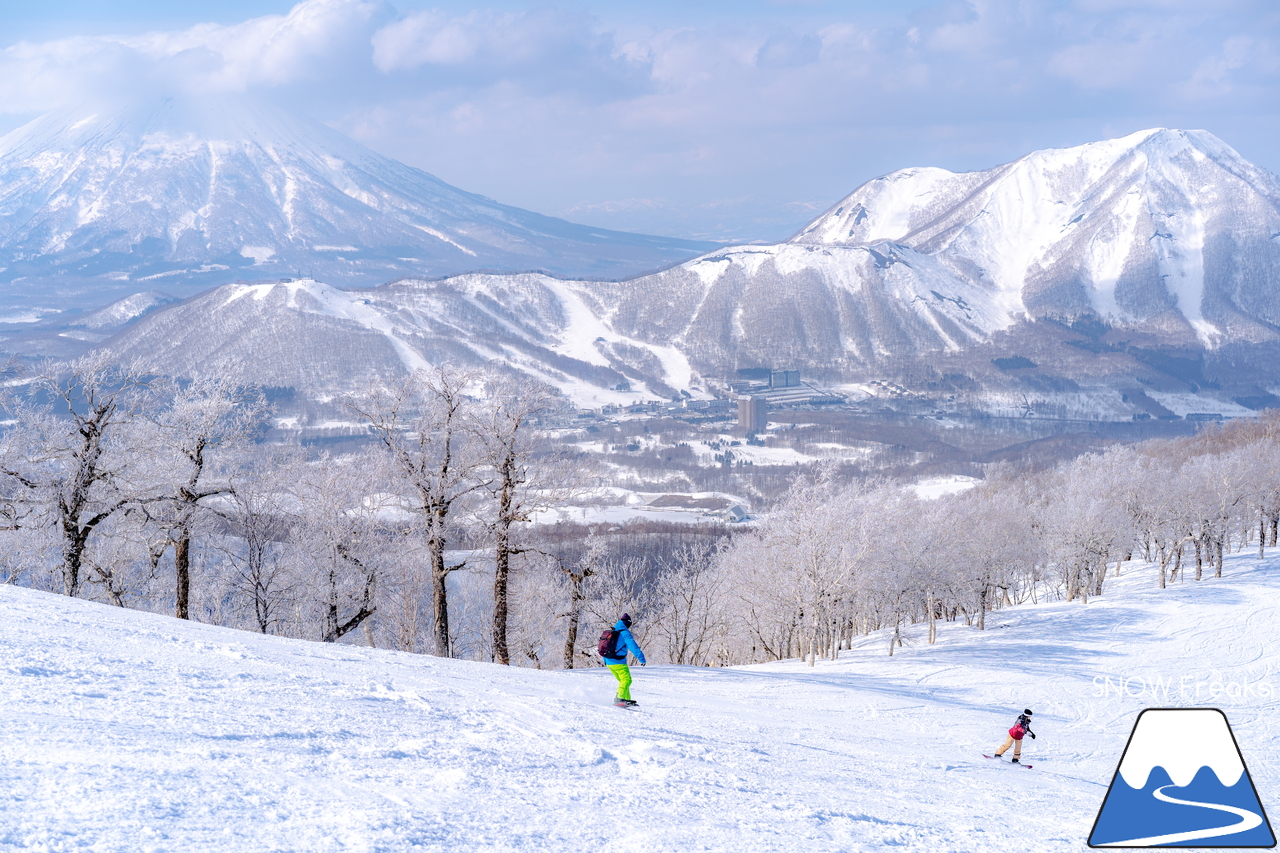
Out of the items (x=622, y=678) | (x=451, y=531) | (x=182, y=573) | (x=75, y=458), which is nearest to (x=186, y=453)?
(x=75, y=458)

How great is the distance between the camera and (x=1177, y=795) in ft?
31.7

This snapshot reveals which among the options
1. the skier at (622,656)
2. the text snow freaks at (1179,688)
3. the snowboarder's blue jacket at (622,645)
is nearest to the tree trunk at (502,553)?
the skier at (622,656)

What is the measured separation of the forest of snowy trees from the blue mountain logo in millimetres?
16040

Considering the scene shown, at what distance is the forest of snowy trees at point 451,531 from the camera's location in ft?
76.6

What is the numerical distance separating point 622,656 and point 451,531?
37.3ft

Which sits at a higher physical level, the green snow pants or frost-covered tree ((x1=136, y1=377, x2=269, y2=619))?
frost-covered tree ((x1=136, y1=377, x2=269, y2=619))

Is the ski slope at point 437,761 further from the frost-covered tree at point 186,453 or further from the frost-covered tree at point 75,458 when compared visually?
the frost-covered tree at point 75,458

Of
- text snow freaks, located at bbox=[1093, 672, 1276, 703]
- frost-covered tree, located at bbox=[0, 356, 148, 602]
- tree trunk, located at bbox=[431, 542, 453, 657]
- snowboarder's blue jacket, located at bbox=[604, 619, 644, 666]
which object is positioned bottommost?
text snow freaks, located at bbox=[1093, 672, 1276, 703]

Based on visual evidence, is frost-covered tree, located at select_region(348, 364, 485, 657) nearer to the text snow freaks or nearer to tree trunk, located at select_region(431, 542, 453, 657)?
tree trunk, located at select_region(431, 542, 453, 657)

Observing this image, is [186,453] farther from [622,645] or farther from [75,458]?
[622,645]

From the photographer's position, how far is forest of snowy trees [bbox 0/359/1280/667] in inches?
920

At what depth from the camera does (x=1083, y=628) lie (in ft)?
149

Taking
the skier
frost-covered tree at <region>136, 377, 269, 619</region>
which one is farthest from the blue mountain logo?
frost-covered tree at <region>136, 377, 269, 619</region>

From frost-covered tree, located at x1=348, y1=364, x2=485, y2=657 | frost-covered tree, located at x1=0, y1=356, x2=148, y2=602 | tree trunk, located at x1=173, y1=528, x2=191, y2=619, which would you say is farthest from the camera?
tree trunk, located at x1=173, y1=528, x2=191, y2=619
